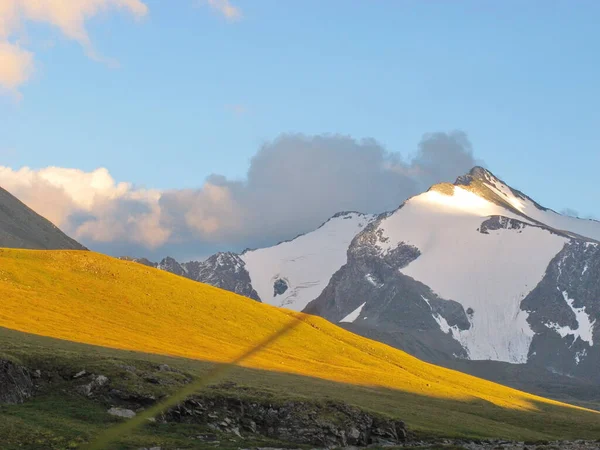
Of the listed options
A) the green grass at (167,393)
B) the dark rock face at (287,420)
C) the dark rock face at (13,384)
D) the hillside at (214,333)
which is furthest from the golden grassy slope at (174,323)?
→ the dark rock face at (287,420)

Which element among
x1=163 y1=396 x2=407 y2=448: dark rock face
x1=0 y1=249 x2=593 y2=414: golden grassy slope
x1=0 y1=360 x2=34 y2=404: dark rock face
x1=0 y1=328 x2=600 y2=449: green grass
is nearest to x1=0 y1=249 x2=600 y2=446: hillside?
x1=0 y1=249 x2=593 y2=414: golden grassy slope

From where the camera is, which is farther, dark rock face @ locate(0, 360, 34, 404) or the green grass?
dark rock face @ locate(0, 360, 34, 404)

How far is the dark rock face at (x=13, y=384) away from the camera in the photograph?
6010 centimetres

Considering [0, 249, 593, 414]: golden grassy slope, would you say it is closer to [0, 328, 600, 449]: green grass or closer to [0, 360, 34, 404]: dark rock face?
[0, 328, 600, 449]: green grass

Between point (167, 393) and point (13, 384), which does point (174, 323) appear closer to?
point (167, 393)

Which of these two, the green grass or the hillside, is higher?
the hillside

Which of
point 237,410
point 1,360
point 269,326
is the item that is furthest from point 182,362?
point 269,326

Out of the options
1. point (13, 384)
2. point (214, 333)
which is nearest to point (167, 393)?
point (13, 384)

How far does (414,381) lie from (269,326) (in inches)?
1143

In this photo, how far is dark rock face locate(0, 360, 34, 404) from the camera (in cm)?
6010

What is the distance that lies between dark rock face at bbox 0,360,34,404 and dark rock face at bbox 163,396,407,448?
35.8 feet

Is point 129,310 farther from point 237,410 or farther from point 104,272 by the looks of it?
point 237,410

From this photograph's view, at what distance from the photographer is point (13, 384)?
6125 cm

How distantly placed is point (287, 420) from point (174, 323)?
66.8m
